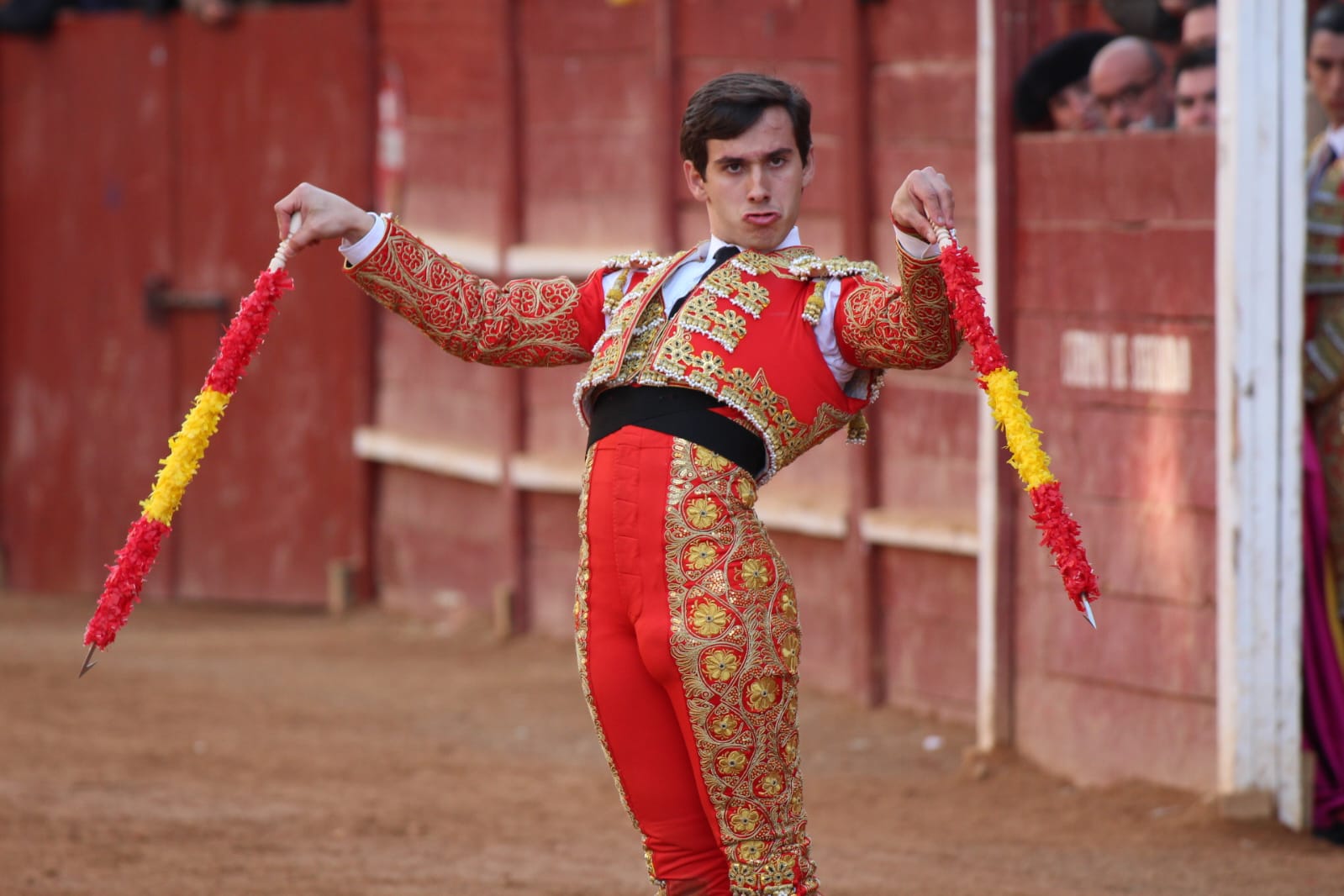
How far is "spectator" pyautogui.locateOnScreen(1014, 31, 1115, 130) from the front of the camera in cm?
570

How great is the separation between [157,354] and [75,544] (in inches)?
46.0

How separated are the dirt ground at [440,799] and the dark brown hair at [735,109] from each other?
204cm

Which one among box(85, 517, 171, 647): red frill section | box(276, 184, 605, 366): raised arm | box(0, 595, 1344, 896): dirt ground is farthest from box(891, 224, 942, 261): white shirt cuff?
box(0, 595, 1344, 896): dirt ground

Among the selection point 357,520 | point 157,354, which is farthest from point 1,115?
point 357,520

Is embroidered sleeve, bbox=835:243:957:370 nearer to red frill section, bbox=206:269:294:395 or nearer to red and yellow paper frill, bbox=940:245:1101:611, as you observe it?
red and yellow paper frill, bbox=940:245:1101:611

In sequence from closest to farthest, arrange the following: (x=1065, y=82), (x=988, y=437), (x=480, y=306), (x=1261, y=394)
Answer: (x=480, y=306), (x=1261, y=394), (x=1065, y=82), (x=988, y=437)

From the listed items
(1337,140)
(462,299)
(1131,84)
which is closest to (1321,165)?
(1337,140)

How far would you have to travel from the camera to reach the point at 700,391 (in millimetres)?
3283

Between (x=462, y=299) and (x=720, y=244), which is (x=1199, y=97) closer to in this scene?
(x=720, y=244)

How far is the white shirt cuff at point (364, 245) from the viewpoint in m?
3.43

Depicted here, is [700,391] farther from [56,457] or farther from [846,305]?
[56,457]

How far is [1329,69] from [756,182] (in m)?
2.35

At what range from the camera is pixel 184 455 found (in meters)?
3.34

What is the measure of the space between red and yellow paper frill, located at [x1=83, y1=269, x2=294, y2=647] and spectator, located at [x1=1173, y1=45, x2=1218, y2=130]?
2.77 metres
